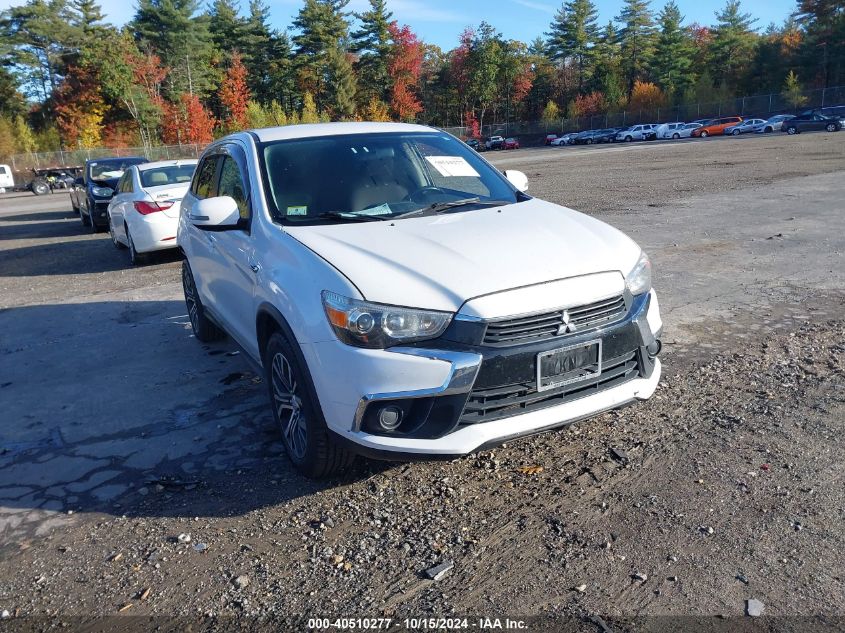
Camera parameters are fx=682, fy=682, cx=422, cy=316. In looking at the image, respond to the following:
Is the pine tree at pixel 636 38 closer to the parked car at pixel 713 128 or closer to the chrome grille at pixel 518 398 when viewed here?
the parked car at pixel 713 128

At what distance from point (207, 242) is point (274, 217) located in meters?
1.46

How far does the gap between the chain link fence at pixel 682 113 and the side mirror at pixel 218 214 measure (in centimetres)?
5543

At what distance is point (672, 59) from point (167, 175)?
277ft

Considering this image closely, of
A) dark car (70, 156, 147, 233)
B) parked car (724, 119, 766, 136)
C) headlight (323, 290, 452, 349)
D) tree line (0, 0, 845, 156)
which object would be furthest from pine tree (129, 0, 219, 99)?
headlight (323, 290, 452, 349)

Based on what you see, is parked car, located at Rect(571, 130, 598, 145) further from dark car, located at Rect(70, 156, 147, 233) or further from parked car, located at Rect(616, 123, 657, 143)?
dark car, located at Rect(70, 156, 147, 233)

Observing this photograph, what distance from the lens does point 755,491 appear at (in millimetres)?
3393

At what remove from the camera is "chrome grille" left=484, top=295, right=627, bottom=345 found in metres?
3.13

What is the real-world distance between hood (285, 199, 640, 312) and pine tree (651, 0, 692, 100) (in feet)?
283

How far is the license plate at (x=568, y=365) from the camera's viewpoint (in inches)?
126

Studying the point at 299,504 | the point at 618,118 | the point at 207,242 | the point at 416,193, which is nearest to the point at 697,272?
the point at 416,193

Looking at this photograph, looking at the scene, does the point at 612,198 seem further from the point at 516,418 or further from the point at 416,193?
the point at 516,418

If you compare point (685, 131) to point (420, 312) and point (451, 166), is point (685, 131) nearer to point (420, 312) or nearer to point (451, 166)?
point (451, 166)

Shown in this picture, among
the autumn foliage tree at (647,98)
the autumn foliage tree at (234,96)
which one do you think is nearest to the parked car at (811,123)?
the autumn foliage tree at (647,98)

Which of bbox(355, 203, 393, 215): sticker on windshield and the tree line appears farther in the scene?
the tree line
